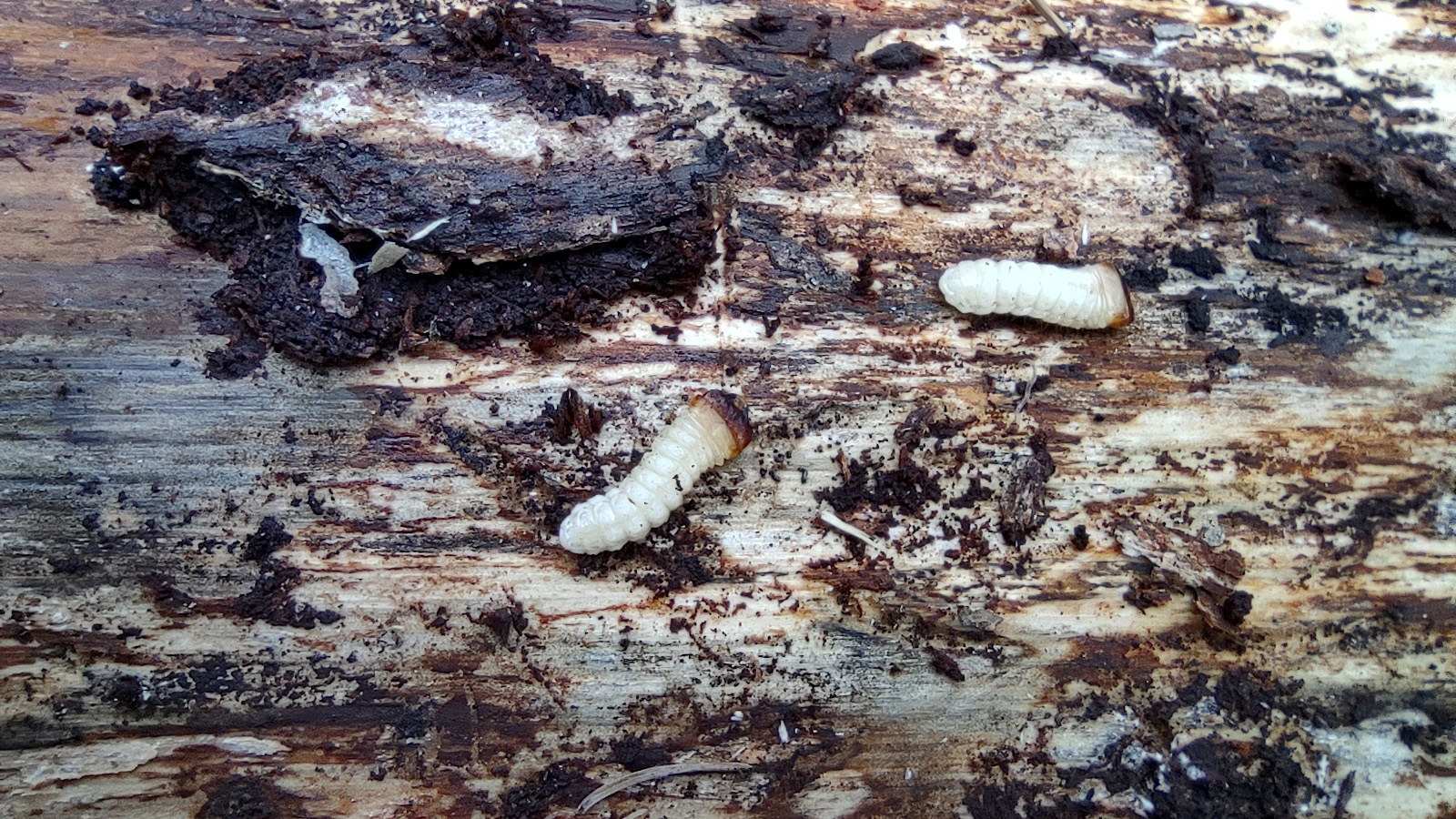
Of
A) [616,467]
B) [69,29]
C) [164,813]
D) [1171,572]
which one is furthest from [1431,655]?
[69,29]

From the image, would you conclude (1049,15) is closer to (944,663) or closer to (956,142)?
(956,142)

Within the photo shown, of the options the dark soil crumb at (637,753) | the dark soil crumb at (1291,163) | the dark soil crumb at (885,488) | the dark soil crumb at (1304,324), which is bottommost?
the dark soil crumb at (637,753)

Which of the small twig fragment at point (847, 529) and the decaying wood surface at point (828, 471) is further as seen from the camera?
the small twig fragment at point (847, 529)

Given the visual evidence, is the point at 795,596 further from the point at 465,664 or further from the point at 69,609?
the point at 69,609

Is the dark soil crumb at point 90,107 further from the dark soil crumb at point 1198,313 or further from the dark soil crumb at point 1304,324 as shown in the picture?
the dark soil crumb at point 1304,324

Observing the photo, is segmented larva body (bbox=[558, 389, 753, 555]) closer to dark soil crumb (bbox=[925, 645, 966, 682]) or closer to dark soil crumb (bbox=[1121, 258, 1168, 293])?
dark soil crumb (bbox=[925, 645, 966, 682])

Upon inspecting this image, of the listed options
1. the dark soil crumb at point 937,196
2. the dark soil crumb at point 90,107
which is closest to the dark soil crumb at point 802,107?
the dark soil crumb at point 937,196

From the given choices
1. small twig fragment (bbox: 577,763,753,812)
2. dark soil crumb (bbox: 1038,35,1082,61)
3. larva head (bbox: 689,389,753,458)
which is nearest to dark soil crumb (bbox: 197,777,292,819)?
small twig fragment (bbox: 577,763,753,812)
